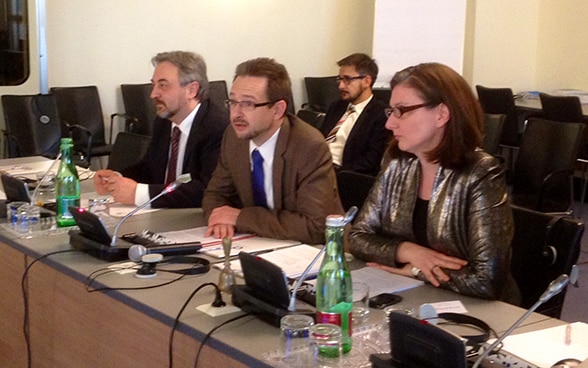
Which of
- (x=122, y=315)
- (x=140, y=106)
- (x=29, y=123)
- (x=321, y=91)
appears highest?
(x=321, y=91)

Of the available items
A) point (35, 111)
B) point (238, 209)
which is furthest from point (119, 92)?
point (238, 209)

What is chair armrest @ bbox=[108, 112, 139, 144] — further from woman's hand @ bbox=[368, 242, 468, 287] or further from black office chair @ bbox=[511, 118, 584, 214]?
woman's hand @ bbox=[368, 242, 468, 287]

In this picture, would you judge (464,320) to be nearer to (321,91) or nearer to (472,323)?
(472,323)

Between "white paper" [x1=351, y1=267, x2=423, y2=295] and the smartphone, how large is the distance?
6 centimetres

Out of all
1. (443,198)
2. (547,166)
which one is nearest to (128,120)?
(547,166)

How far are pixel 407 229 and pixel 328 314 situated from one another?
0.75m

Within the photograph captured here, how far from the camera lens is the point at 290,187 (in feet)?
9.41

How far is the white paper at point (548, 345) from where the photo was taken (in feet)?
5.65

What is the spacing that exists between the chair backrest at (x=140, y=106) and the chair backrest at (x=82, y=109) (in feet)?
0.78

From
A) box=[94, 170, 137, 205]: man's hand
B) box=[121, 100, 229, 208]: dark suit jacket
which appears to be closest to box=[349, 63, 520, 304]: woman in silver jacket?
box=[121, 100, 229, 208]: dark suit jacket

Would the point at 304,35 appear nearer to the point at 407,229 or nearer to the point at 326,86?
the point at 326,86

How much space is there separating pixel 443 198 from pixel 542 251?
380 mm

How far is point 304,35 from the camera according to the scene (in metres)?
7.88

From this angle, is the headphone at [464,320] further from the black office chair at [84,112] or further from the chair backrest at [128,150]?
the black office chair at [84,112]
